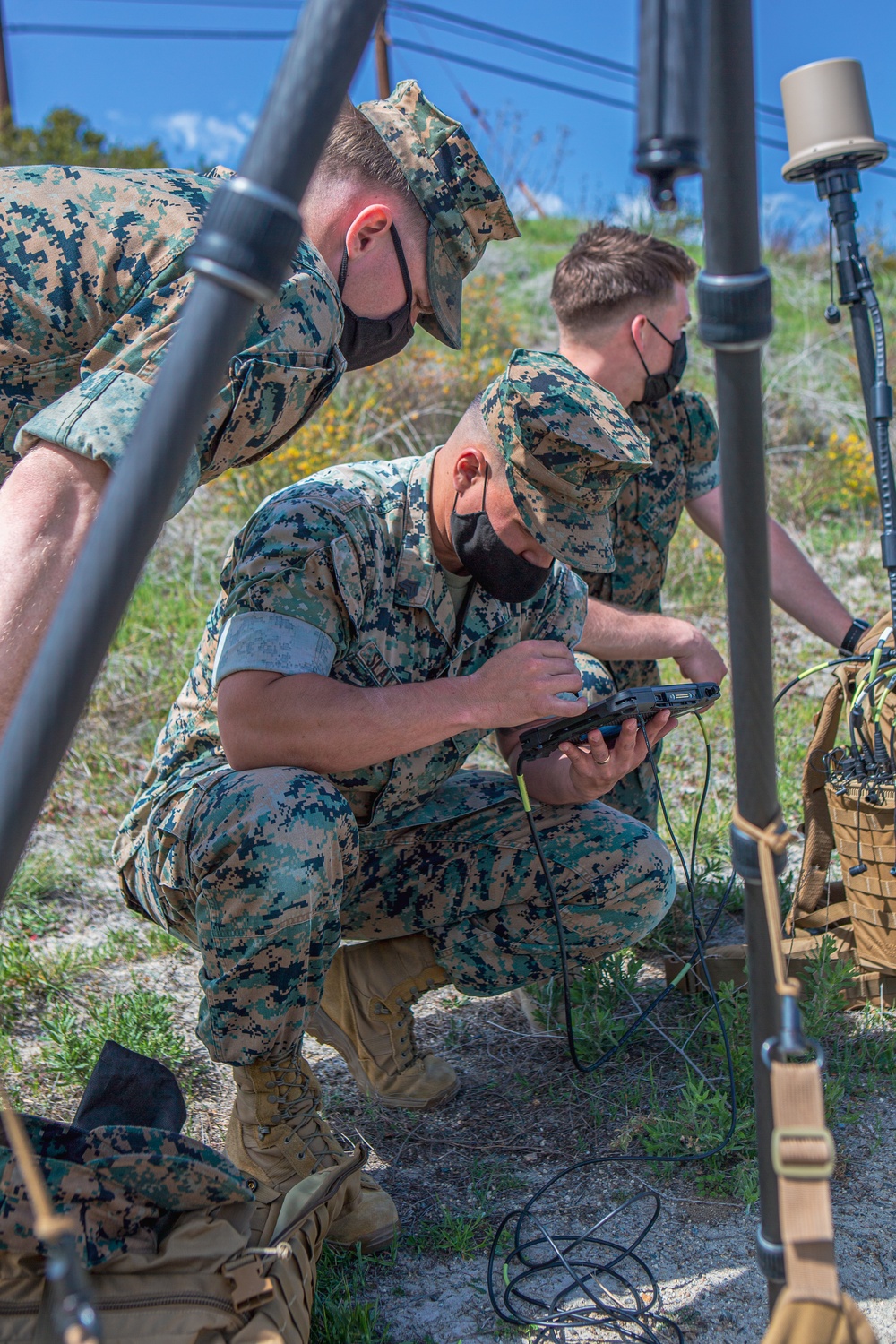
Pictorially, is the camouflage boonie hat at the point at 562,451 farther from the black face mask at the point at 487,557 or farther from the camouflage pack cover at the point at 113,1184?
the camouflage pack cover at the point at 113,1184

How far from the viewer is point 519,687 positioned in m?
2.33

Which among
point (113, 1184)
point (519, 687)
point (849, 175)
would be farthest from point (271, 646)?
point (849, 175)

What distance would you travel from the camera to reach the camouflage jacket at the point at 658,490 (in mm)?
3699

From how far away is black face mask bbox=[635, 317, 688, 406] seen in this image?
3.59 metres

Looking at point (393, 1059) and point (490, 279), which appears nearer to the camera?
point (393, 1059)

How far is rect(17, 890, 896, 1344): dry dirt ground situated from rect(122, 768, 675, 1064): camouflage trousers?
25 centimetres

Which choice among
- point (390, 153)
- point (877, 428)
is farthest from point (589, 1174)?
point (390, 153)

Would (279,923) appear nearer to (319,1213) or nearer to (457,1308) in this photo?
(319,1213)

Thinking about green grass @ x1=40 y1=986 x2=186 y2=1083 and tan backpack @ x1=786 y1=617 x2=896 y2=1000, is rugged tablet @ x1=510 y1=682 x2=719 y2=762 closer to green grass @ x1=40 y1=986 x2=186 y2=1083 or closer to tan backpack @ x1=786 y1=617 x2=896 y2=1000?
tan backpack @ x1=786 y1=617 x2=896 y2=1000

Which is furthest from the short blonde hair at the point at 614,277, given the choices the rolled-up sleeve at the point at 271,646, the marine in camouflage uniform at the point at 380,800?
the rolled-up sleeve at the point at 271,646

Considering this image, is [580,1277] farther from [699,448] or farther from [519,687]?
[699,448]

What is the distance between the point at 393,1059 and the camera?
8.57 feet

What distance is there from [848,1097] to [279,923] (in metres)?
1.35

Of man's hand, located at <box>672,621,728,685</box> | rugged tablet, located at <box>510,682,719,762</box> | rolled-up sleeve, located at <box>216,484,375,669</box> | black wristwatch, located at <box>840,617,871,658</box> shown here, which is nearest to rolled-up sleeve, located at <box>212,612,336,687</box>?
rolled-up sleeve, located at <box>216,484,375,669</box>
